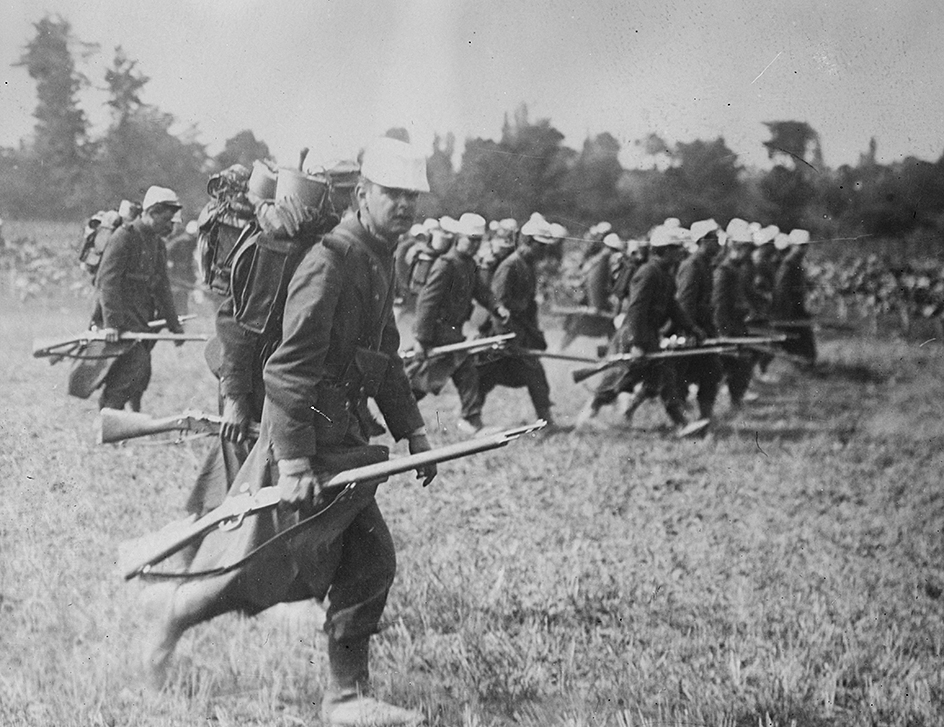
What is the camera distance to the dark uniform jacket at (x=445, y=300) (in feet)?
22.9

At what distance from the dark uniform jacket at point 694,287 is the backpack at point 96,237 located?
491 centimetres

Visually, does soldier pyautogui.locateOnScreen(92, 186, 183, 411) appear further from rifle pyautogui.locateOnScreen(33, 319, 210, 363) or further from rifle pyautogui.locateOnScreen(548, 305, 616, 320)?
rifle pyautogui.locateOnScreen(548, 305, 616, 320)

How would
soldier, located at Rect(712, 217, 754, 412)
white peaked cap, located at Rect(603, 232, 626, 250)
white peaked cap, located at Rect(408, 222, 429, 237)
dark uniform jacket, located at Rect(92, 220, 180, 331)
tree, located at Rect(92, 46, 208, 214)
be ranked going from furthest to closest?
1. white peaked cap, located at Rect(603, 232, 626, 250)
2. soldier, located at Rect(712, 217, 754, 412)
3. white peaked cap, located at Rect(408, 222, 429, 237)
4. dark uniform jacket, located at Rect(92, 220, 180, 331)
5. tree, located at Rect(92, 46, 208, 214)

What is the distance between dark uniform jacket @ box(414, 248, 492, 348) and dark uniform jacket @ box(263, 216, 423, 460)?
365 cm

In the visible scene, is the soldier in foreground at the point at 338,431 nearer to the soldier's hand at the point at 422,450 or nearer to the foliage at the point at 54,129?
the soldier's hand at the point at 422,450

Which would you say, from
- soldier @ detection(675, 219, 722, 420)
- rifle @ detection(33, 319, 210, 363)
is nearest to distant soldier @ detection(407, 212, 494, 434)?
rifle @ detection(33, 319, 210, 363)

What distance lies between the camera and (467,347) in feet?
23.4

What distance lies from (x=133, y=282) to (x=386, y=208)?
3.33 meters

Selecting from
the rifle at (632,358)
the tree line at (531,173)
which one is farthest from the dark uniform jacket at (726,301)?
the rifle at (632,358)

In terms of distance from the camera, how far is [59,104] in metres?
3.66

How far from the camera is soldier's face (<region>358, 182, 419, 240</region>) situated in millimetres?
3127

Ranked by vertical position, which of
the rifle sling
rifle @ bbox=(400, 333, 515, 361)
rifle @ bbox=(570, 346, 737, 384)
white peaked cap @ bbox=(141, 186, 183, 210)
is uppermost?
white peaked cap @ bbox=(141, 186, 183, 210)

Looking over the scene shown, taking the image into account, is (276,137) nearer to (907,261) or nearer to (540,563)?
(540,563)

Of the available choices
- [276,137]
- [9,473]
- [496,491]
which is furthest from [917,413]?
[9,473]
